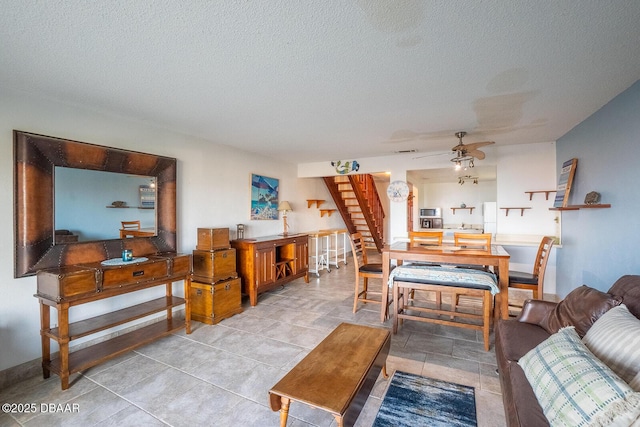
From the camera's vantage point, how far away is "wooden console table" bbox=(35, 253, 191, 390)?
2.12 metres

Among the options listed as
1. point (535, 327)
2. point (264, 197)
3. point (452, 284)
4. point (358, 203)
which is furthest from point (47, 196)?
point (358, 203)

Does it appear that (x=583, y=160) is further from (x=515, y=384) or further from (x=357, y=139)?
(x=515, y=384)

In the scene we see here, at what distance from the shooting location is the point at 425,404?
188cm

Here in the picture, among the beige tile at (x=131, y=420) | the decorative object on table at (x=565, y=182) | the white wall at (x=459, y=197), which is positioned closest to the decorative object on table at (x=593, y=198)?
the decorative object on table at (x=565, y=182)

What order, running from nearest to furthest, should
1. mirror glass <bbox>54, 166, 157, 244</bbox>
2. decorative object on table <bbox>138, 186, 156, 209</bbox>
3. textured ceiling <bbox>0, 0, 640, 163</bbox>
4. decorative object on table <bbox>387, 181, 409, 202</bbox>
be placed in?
1. textured ceiling <bbox>0, 0, 640, 163</bbox>
2. mirror glass <bbox>54, 166, 157, 244</bbox>
3. decorative object on table <bbox>138, 186, 156, 209</bbox>
4. decorative object on table <bbox>387, 181, 409, 202</bbox>

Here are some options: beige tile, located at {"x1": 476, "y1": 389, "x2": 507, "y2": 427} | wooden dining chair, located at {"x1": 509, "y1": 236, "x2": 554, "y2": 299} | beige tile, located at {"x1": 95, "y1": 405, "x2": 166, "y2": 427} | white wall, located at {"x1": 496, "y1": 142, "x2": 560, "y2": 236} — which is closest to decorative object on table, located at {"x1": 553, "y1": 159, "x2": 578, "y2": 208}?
white wall, located at {"x1": 496, "y1": 142, "x2": 560, "y2": 236}

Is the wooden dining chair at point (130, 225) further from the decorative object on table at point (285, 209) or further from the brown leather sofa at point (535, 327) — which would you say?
the brown leather sofa at point (535, 327)

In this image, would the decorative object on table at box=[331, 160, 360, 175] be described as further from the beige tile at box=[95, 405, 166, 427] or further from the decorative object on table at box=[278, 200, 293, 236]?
the beige tile at box=[95, 405, 166, 427]

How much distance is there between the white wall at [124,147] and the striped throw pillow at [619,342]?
12.2 ft

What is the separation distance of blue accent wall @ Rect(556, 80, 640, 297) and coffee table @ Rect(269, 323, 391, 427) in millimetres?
2270

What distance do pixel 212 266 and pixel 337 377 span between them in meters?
2.28

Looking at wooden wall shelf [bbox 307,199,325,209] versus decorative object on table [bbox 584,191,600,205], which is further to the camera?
wooden wall shelf [bbox 307,199,325,209]

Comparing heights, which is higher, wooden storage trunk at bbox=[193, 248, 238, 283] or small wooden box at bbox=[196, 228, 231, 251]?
small wooden box at bbox=[196, 228, 231, 251]

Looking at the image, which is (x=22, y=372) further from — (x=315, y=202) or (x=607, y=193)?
(x=607, y=193)
